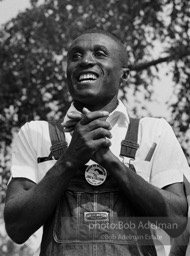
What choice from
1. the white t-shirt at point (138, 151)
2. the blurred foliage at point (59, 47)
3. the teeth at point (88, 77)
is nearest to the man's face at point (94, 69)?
the teeth at point (88, 77)

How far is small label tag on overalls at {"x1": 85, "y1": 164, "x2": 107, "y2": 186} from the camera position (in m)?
4.01

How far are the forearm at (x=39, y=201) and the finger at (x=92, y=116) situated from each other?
216mm

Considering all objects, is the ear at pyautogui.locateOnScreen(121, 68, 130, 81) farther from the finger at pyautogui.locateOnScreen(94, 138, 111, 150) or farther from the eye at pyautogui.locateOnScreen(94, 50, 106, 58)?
the finger at pyautogui.locateOnScreen(94, 138, 111, 150)

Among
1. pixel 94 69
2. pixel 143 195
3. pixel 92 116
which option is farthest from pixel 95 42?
pixel 143 195

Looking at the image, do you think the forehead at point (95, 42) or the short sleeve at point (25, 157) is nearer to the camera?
the short sleeve at point (25, 157)

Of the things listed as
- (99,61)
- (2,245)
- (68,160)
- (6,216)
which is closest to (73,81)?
(99,61)

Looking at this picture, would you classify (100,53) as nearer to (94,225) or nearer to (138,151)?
(138,151)

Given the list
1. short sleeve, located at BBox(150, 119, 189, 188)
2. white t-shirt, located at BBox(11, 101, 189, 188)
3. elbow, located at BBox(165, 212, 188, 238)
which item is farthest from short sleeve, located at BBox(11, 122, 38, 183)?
elbow, located at BBox(165, 212, 188, 238)

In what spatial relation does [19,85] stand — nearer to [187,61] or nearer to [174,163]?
[187,61]

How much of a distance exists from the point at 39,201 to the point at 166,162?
69 cm

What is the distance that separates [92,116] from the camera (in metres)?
4.00

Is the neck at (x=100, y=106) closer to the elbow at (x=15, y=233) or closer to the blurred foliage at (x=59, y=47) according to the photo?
the elbow at (x=15, y=233)

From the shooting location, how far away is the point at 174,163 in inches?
164

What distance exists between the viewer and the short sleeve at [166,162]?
4109 millimetres
